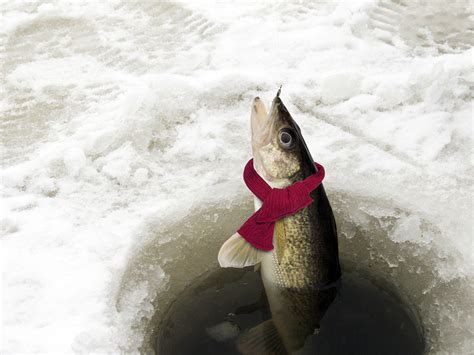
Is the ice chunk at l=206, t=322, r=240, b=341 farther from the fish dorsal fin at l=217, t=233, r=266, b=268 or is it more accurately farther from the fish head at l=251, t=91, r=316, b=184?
the fish head at l=251, t=91, r=316, b=184

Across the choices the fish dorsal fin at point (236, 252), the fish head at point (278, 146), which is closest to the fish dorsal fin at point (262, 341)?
the fish dorsal fin at point (236, 252)

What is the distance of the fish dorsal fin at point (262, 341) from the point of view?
2.50 m

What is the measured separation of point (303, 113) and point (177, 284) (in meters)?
1.36

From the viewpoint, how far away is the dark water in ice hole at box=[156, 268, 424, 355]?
8.35 ft

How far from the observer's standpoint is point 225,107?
3.55m

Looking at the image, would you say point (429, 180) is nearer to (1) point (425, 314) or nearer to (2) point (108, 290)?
(1) point (425, 314)

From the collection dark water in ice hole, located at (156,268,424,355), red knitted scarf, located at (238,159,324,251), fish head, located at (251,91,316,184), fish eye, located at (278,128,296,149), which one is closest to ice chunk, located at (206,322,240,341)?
dark water in ice hole, located at (156,268,424,355)

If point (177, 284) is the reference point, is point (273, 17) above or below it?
above

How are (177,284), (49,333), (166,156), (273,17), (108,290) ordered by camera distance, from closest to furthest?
(49,333) → (108,290) → (177,284) → (166,156) → (273,17)

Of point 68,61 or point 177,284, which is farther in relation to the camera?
point 68,61

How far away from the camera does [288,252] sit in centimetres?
236

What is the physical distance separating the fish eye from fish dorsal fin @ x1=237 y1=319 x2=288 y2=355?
0.80 meters

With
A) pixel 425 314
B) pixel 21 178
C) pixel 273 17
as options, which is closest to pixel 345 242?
pixel 425 314

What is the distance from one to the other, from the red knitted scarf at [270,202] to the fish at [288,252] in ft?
0.11
